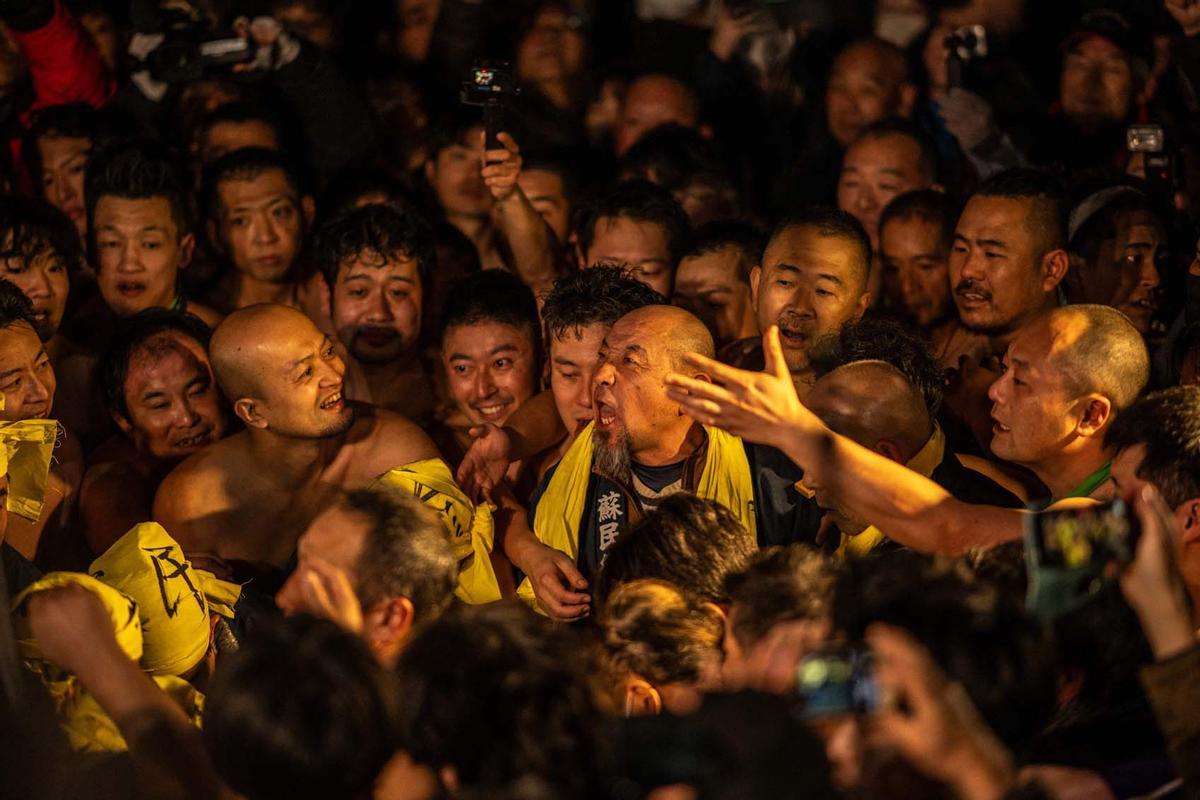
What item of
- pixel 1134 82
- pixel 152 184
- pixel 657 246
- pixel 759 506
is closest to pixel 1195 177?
pixel 1134 82

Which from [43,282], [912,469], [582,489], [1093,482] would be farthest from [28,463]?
[1093,482]

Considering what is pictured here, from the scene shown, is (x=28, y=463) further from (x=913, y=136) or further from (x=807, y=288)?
(x=913, y=136)

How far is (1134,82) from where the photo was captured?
23.0 feet

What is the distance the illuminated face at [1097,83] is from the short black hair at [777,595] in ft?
14.5

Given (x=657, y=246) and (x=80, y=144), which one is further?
(x=80, y=144)

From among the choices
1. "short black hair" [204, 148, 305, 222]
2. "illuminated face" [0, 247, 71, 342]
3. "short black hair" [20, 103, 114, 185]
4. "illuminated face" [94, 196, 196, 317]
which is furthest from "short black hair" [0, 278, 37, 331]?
"short black hair" [20, 103, 114, 185]

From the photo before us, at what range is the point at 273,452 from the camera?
18.0 feet

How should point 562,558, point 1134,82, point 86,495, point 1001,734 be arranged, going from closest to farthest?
point 1001,734 → point 562,558 → point 86,495 → point 1134,82

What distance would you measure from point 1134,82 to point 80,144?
4884mm

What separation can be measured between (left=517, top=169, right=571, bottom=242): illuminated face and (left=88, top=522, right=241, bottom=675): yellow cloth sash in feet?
11.0

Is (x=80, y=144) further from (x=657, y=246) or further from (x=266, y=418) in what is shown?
(x=657, y=246)

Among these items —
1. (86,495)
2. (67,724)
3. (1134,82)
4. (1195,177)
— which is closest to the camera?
(67,724)

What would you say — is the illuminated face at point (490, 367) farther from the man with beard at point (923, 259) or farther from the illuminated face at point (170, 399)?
the man with beard at point (923, 259)

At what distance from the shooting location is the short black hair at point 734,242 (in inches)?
236
